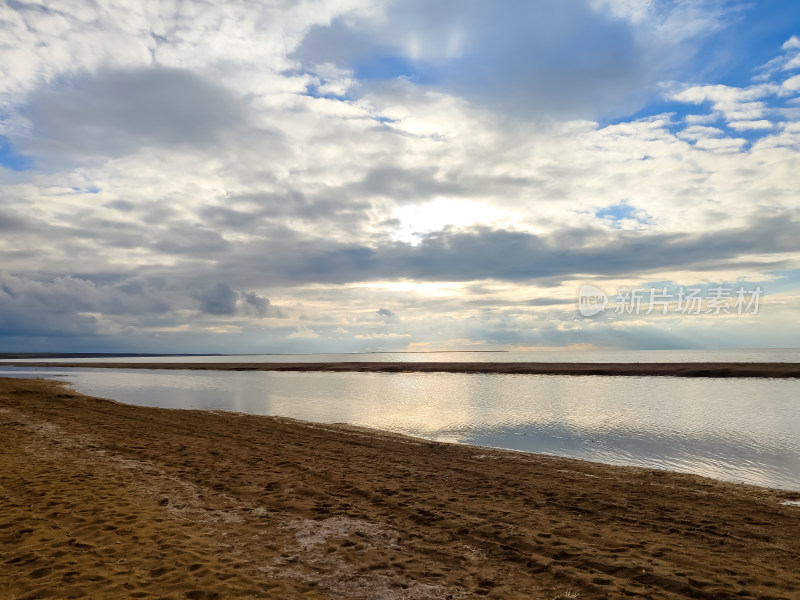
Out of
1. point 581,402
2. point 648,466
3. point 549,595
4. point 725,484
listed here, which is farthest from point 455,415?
point 549,595

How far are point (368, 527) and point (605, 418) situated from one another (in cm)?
2521

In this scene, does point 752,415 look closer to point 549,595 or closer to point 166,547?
point 549,595

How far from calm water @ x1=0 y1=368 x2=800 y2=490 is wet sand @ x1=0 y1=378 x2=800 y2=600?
4734mm

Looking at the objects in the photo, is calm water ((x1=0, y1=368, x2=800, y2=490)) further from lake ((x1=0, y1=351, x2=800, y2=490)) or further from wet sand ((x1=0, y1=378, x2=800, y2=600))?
wet sand ((x1=0, y1=378, x2=800, y2=600))

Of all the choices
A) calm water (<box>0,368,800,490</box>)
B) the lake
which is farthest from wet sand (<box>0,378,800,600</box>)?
calm water (<box>0,368,800,490</box>)

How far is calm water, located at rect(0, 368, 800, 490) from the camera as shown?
19688 millimetres

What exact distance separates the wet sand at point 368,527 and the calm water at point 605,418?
15.5ft

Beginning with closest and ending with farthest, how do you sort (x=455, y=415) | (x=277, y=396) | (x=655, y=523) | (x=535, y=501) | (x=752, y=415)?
(x=655, y=523)
(x=535, y=501)
(x=752, y=415)
(x=455, y=415)
(x=277, y=396)

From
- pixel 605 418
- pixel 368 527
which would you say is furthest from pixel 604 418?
pixel 368 527

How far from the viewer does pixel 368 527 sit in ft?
33.3

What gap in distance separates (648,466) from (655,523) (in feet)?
27.5

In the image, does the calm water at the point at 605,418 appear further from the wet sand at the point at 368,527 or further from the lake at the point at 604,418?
the wet sand at the point at 368,527

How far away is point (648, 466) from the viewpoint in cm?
1808

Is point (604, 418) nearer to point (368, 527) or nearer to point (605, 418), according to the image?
point (605, 418)
